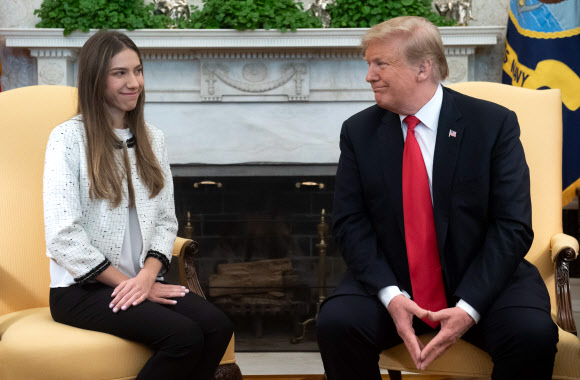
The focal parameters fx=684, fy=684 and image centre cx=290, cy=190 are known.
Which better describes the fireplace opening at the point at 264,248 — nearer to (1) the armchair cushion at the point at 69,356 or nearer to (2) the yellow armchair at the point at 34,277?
(2) the yellow armchair at the point at 34,277

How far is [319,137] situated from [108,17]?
1228 millimetres

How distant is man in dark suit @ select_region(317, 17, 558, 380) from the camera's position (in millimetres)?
1623

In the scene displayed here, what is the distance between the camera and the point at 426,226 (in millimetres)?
1749

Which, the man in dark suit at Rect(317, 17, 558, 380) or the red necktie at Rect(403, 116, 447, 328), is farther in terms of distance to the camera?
the red necktie at Rect(403, 116, 447, 328)

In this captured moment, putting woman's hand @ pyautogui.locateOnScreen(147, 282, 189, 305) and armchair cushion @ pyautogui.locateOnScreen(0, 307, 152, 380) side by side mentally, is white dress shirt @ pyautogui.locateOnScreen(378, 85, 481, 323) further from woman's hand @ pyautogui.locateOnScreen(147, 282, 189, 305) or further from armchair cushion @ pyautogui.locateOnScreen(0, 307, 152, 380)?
armchair cushion @ pyautogui.locateOnScreen(0, 307, 152, 380)

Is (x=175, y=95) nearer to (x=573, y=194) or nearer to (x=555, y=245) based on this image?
(x=573, y=194)

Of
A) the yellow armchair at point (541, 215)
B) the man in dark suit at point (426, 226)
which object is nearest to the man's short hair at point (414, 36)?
the man in dark suit at point (426, 226)

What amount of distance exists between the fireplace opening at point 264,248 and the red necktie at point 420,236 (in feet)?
5.13

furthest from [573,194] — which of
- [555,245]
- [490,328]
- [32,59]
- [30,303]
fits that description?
[32,59]

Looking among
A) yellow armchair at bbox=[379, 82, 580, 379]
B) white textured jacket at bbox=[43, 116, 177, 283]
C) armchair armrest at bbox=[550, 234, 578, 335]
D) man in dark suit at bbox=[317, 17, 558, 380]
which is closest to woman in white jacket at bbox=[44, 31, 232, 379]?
white textured jacket at bbox=[43, 116, 177, 283]

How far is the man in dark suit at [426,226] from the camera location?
162 cm

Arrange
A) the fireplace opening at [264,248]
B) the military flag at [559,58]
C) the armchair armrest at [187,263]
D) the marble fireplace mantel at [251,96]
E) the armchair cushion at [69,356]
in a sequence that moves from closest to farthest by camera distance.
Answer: the armchair cushion at [69,356] → the armchair armrest at [187,263] → the military flag at [559,58] → the fireplace opening at [264,248] → the marble fireplace mantel at [251,96]

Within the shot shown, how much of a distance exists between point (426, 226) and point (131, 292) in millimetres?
765

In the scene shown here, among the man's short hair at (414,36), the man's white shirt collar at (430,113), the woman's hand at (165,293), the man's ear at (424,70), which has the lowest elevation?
the woman's hand at (165,293)
